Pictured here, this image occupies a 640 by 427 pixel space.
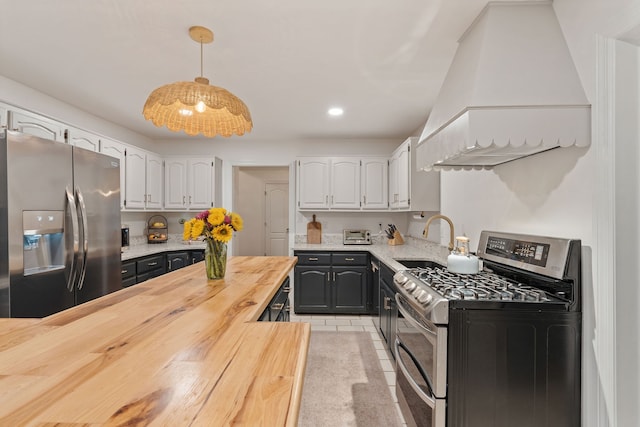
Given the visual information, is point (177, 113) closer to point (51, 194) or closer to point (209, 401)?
point (51, 194)

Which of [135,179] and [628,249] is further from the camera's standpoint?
[135,179]

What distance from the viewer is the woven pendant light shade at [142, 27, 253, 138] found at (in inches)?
62.9

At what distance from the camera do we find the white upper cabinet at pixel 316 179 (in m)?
4.38

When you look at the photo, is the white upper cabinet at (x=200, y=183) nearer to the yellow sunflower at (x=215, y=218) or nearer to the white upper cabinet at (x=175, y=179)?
the white upper cabinet at (x=175, y=179)

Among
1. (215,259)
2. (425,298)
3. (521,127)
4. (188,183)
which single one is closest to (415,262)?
(425,298)

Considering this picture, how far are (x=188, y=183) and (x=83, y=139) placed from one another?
152 cm

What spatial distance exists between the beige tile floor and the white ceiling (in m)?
2.41

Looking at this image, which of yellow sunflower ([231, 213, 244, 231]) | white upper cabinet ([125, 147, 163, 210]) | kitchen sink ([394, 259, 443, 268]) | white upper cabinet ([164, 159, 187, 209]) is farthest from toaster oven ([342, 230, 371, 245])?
yellow sunflower ([231, 213, 244, 231])

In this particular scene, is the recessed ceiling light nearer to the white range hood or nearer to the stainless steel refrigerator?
the white range hood

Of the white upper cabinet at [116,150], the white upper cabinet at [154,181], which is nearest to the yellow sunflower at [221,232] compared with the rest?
the white upper cabinet at [116,150]

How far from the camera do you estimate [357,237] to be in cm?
449

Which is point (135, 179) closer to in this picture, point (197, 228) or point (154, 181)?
point (154, 181)

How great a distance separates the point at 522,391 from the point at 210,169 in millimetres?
4117

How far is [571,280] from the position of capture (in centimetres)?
138
